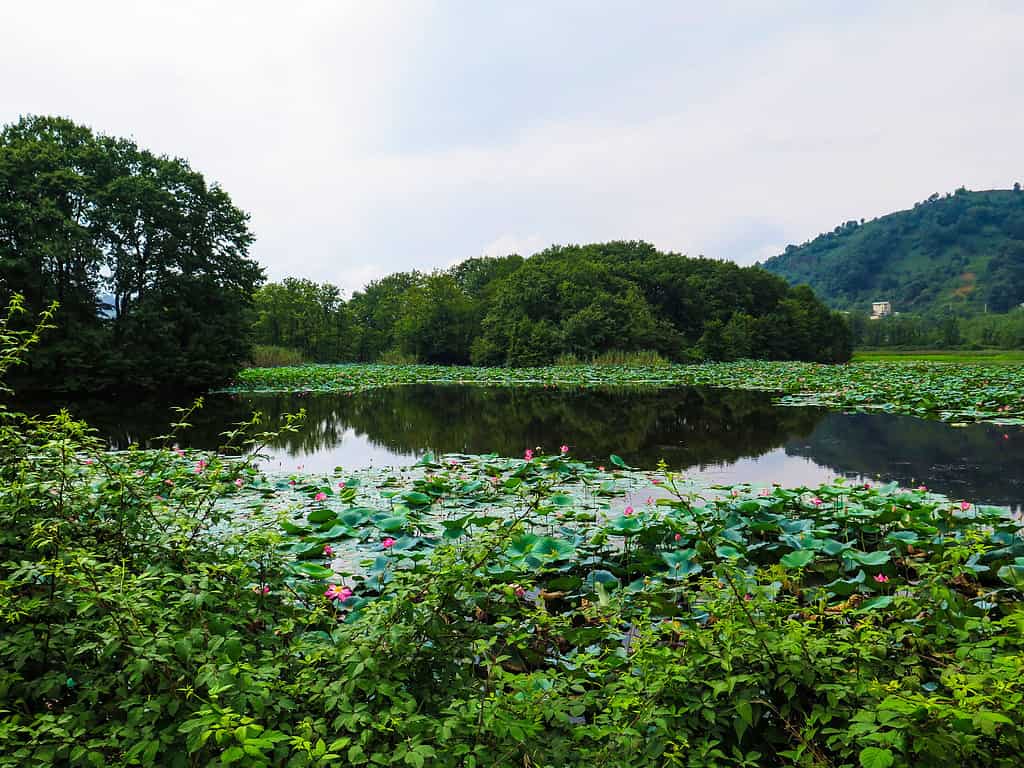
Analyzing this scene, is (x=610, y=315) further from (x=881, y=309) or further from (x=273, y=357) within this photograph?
(x=881, y=309)

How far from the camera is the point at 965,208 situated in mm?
121500

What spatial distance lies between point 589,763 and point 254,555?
154 centimetres

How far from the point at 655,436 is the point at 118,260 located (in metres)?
18.7

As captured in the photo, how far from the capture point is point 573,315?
120ft

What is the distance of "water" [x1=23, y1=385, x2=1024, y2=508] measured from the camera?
6848 mm

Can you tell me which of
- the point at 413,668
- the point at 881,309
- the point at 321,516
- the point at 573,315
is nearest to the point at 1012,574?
the point at 413,668

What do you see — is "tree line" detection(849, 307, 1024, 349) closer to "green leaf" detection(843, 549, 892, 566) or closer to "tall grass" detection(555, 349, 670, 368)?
"tall grass" detection(555, 349, 670, 368)

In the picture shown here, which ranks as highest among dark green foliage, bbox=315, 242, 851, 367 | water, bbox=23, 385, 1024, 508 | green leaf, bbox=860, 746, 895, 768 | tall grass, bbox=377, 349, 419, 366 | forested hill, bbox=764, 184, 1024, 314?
forested hill, bbox=764, 184, 1024, 314

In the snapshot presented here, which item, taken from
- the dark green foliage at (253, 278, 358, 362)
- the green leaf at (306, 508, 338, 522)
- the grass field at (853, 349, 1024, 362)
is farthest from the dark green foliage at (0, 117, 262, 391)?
the grass field at (853, 349, 1024, 362)

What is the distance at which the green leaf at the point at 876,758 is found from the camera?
4.55 ft

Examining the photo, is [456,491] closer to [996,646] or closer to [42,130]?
[996,646]

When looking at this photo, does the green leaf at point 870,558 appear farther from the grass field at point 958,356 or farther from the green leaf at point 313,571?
the grass field at point 958,356

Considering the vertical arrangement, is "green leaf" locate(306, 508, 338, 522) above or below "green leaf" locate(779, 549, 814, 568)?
above

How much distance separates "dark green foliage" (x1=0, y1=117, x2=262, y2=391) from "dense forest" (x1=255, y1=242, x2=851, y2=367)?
1949cm
